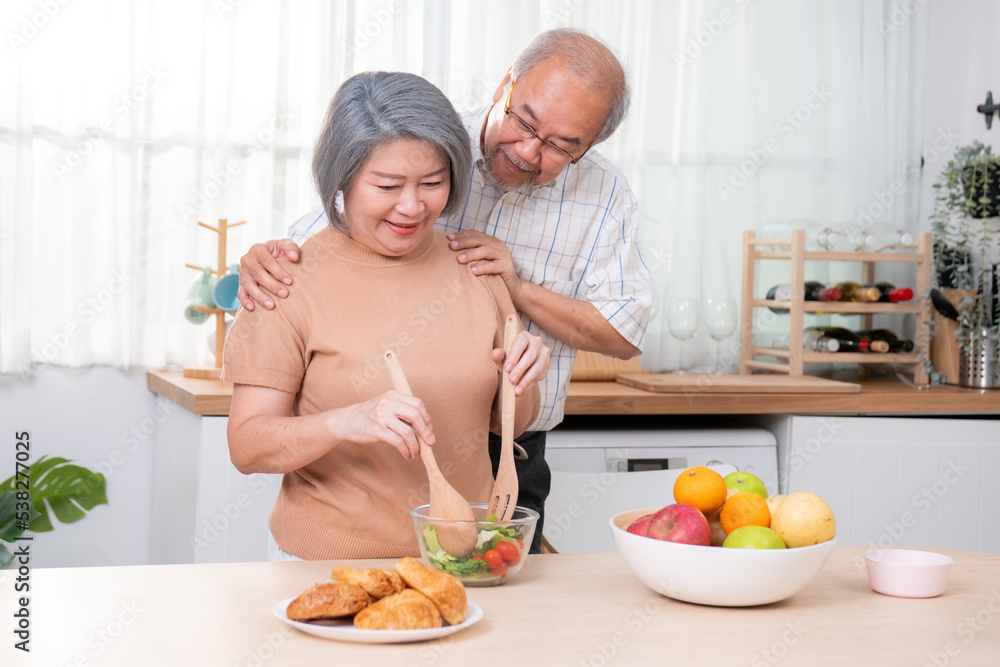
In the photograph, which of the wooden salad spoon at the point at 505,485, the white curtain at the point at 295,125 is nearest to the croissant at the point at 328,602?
the wooden salad spoon at the point at 505,485

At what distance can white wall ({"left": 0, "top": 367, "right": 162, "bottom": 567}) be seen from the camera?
243cm

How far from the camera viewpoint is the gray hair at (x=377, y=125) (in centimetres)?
121

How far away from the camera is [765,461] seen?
238 cm

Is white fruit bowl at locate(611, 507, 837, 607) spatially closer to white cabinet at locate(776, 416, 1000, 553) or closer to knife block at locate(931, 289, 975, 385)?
white cabinet at locate(776, 416, 1000, 553)

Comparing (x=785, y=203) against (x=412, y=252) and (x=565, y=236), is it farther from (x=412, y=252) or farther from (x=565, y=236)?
(x=412, y=252)

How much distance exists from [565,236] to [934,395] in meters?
1.32

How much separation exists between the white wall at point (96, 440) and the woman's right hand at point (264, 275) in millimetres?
1207

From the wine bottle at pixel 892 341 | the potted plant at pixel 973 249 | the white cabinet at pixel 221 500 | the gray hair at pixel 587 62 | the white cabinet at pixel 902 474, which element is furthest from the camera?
the wine bottle at pixel 892 341

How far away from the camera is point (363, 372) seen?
1.25 m

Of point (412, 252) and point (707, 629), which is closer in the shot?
point (707, 629)

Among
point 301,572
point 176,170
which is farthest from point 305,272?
point 176,170

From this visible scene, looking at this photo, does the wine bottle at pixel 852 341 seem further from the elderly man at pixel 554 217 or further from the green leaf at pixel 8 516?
the green leaf at pixel 8 516

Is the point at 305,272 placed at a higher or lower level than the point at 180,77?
lower

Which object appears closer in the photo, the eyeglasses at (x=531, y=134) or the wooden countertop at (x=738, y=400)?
the eyeglasses at (x=531, y=134)
